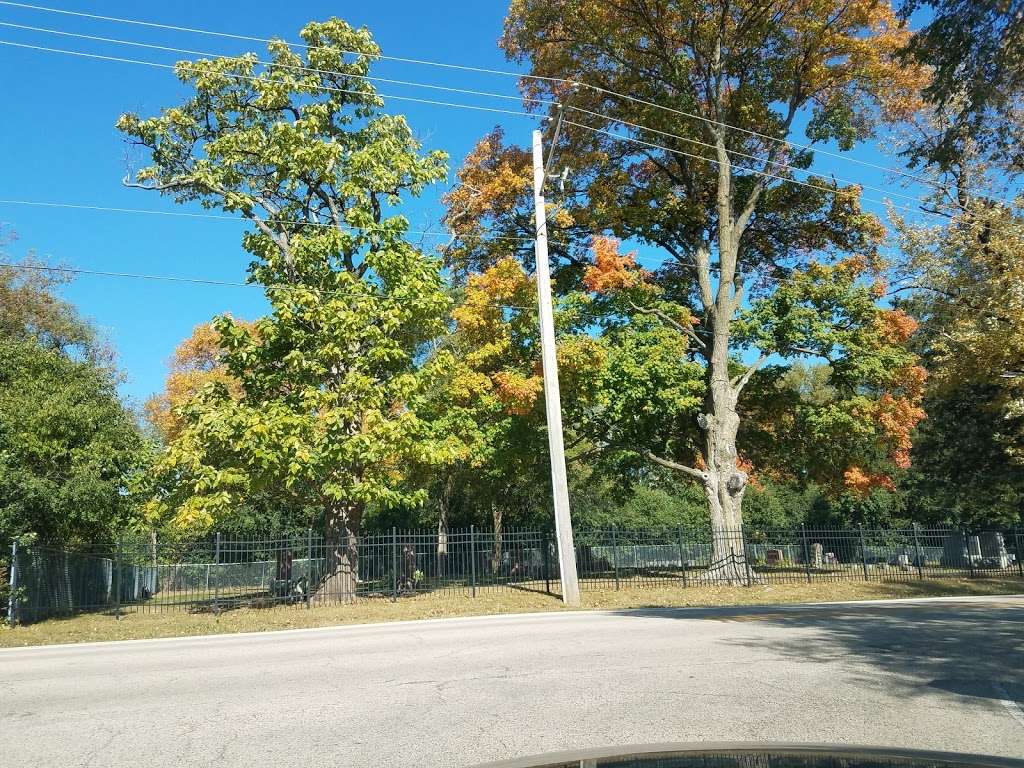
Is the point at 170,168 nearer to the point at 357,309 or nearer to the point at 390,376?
the point at 357,309

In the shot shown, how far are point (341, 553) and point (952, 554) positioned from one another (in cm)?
2153

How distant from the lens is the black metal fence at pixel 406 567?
19.6m

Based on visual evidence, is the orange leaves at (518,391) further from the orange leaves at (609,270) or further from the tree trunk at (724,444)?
the tree trunk at (724,444)

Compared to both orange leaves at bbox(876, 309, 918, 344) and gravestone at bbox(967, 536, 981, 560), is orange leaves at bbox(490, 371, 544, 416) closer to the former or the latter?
orange leaves at bbox(876, 309, 918, 344)

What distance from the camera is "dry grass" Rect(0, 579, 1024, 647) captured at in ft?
52.9

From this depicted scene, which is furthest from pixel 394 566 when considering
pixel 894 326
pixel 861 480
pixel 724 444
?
pixel 894 326

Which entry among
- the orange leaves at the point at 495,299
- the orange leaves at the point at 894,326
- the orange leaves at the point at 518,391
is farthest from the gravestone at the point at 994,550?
the orange leaves at the point at 495,299

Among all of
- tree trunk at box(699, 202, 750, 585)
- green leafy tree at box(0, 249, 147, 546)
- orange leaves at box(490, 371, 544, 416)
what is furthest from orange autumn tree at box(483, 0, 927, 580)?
green leafy tree at box(0, 249, 147, 546)

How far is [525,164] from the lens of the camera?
26922mm

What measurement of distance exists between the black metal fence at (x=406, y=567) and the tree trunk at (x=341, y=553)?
0.04 meters

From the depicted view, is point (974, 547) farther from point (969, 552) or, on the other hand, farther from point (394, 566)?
point (394, 566)

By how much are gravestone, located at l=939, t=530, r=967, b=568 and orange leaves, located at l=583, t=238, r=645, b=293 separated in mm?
15037

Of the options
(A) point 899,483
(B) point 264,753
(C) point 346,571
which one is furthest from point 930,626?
(A) point 899,483

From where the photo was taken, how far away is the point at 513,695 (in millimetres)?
7000
